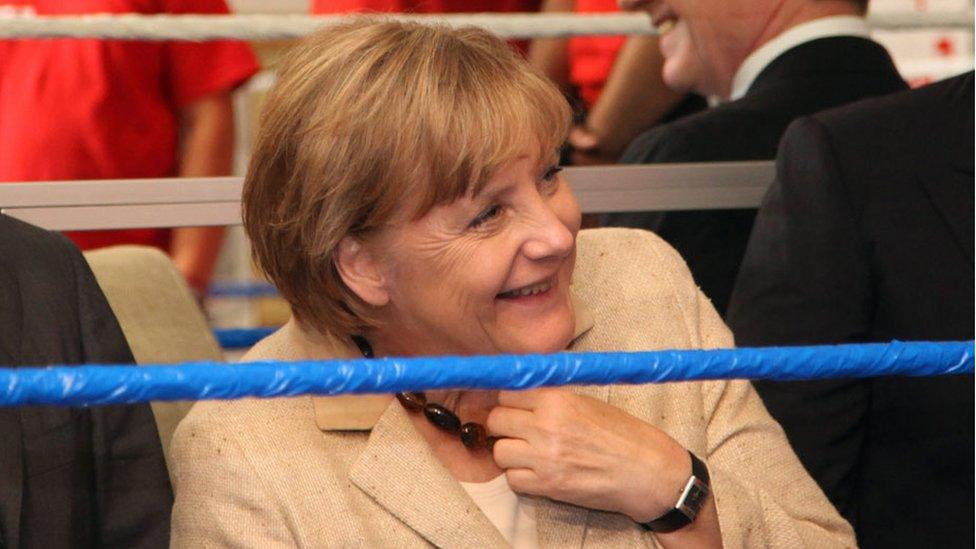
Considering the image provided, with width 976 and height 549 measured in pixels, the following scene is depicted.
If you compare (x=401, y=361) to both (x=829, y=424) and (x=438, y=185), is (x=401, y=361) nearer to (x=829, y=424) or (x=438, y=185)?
(x=438, y=185)

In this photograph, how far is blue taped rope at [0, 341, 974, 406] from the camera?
95 centimetres

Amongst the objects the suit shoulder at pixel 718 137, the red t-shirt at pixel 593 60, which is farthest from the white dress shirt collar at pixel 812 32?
the red t-shirt at pixel 593 60

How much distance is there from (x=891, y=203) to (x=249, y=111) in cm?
312

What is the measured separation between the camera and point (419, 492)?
1.41 m

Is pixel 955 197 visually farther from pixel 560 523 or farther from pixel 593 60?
pixel 593 60

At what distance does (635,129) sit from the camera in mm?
2816

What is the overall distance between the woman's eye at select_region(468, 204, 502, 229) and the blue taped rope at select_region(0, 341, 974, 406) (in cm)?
37

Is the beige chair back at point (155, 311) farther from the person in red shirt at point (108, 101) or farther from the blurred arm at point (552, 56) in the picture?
the blurred arm at point (552, 56)

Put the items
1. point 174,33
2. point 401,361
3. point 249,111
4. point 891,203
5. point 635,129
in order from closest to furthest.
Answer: point 401,361
point 891,203
point 174,33
point 635,129
point 249,111

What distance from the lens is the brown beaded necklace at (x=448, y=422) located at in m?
1.47

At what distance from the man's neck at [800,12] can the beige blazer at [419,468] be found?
0.81 metres

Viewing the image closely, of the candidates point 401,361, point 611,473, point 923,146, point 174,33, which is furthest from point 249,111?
point 401,361

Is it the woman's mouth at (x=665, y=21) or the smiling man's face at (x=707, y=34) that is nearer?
the smiling man's face at (x=707, y=34)

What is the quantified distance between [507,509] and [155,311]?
594 mm
